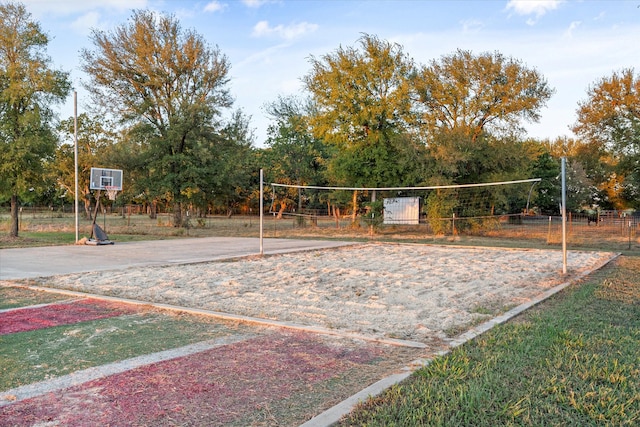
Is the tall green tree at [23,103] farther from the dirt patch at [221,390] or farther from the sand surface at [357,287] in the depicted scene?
the dirt patch at [221,390]

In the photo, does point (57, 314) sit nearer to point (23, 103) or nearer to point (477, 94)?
point (23, 103)

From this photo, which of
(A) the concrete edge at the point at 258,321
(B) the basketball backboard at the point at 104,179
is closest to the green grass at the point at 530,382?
(A) the concrete edge at the point at 258,321

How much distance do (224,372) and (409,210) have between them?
1912 centimetres

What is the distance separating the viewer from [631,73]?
29.6m

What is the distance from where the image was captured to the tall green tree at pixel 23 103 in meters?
16.5

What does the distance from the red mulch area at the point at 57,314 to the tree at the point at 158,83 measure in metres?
18.0

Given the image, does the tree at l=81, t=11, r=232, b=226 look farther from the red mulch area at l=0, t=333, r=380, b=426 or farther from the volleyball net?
the red mulch area at l=0, t=333, r=380, b=426

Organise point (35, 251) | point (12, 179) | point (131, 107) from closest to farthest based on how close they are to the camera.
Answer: point (35, 251) → point (12, 179) → point (131, 107)

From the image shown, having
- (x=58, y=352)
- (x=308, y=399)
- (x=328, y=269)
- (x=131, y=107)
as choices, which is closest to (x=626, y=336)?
(x=308, y=399)

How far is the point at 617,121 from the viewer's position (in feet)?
99.9

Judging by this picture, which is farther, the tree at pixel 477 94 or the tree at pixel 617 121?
the tree at pixel 617 121

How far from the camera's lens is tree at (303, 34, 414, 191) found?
2314cm

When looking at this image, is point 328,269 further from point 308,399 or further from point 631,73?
point 631,73

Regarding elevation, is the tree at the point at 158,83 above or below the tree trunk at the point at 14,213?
above
